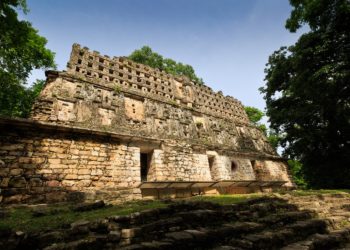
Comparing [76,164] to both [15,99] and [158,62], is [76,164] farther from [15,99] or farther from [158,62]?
[158,62]

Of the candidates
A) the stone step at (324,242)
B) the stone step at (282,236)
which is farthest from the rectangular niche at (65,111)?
the stone step at (324,242)

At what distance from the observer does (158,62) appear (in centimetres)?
2012

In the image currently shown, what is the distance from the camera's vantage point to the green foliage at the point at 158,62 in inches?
768

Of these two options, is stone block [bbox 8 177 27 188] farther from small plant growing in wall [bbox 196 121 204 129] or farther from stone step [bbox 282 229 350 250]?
small plant growing in wall [bbox 196 121 204 129]

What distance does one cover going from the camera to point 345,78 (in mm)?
9344

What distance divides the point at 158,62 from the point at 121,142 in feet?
44.6

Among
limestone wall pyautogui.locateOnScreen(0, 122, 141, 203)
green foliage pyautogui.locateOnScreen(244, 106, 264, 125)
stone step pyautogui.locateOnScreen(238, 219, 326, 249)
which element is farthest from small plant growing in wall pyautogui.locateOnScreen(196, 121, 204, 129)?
green foliage pyautogui.locateOnScreen(244, 106, 264, 125)

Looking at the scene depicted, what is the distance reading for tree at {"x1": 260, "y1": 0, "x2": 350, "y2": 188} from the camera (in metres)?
9.77

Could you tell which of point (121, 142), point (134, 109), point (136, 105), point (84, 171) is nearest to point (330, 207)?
point (121, 142)

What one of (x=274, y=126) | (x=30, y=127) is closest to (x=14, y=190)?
(x=30, y=127)

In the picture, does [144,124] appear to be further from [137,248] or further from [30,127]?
[137,248]

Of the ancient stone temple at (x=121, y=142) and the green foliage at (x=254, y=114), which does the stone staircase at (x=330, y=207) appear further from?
the green foliage at (x=254, y=114)

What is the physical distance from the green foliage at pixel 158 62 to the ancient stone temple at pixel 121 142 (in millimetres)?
5898

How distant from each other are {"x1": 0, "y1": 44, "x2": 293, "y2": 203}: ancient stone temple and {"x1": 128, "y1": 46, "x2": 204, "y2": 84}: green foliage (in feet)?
19.3
